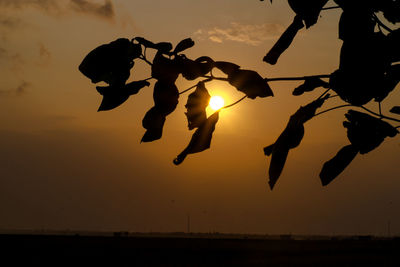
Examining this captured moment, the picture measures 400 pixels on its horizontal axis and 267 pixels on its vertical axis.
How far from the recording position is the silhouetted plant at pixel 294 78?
3.12 feet

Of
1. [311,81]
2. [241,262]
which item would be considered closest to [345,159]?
[311,81]

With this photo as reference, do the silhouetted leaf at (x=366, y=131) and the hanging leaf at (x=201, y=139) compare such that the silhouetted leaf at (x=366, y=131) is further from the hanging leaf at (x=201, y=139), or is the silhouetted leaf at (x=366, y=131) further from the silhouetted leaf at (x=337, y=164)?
the hanging leaf at (x=201, y=139)

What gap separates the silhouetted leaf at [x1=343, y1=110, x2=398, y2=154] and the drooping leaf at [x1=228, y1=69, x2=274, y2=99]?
20cm

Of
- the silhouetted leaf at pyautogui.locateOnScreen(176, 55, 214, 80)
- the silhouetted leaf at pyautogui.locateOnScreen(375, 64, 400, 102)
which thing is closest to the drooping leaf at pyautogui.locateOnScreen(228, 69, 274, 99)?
the silhouetted leaf at pyautogui.locateOnScreen(176, 55, 214, 80)

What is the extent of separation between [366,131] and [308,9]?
0.27 meters

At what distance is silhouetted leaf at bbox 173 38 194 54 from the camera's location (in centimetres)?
119

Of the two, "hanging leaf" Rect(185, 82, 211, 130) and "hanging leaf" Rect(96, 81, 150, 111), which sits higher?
"hanging leaf" Rect(96, 81, 150, 111)

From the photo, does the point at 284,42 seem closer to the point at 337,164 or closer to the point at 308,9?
the point at 308,9

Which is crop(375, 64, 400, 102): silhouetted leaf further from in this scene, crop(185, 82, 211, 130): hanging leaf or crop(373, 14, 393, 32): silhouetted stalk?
crop(185, 82, 211, 130): hanging leaf

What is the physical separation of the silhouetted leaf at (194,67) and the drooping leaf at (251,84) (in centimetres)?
11

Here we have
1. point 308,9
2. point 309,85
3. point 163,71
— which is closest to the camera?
point 308,9

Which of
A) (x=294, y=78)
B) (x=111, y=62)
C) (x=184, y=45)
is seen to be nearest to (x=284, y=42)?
(x=294, y=78)

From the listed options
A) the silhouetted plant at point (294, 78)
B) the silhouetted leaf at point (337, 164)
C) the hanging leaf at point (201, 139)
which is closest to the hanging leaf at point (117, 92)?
the silhouetted plant at point (294, 78)

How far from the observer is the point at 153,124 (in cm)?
118
